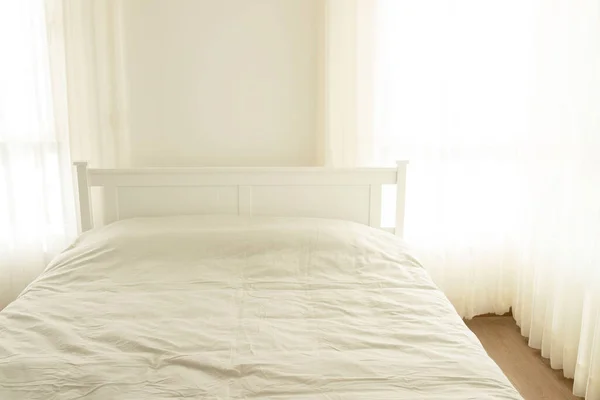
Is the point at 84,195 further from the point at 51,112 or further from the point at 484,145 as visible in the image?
the point at 484,145

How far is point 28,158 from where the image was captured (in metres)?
2.88

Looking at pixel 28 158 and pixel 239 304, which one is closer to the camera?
pixel 239 304

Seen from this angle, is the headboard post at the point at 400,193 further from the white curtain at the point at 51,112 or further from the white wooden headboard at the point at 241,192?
the white curtain at the point at 51,112

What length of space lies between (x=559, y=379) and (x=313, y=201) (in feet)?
4.53

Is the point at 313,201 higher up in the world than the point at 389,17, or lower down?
lower down

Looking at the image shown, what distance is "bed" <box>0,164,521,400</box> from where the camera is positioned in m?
1.39

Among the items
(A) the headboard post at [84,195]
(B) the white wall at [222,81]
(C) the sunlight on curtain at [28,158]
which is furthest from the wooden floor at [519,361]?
(C) the sunlight on curtain at [28,158]

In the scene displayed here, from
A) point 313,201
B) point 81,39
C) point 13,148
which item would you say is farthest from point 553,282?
point 13,148

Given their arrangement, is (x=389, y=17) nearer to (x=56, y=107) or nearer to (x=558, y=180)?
(x=558, y=180)

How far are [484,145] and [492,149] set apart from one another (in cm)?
5

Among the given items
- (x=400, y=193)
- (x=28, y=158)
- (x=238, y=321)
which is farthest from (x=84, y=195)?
(x=400, y=193)

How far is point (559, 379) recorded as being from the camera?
2531 mm

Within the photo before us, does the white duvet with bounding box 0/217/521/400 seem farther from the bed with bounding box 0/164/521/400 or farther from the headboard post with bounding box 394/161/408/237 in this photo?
the headboard post with bounding box 394/161/408/237

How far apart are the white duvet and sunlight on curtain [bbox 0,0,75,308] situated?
653mm
